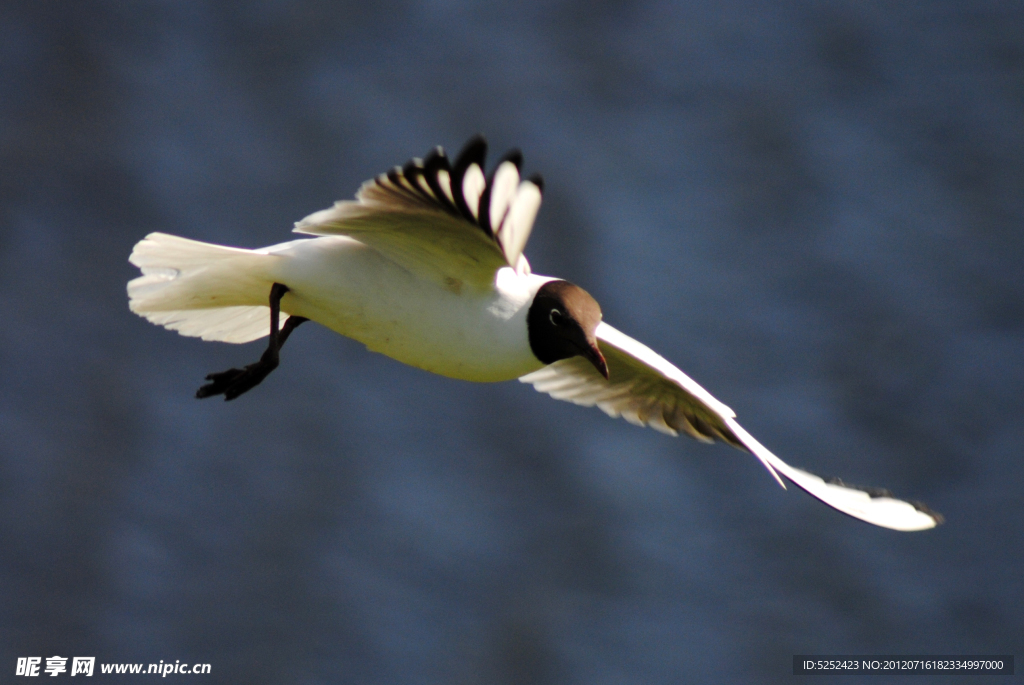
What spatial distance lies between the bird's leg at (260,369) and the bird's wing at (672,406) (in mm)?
777

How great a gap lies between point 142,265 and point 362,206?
0.73m

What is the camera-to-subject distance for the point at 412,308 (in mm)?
2617

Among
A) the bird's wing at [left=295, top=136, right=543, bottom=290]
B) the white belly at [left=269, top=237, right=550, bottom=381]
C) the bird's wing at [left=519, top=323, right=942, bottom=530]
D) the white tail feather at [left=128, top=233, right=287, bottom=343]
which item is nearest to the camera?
the bird's wing at [left=295, top=136, right=543, bottom=290]

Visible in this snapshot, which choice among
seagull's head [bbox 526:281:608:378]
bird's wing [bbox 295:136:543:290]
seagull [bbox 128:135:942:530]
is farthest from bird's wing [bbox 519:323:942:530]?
bird's wing [bbox 295:136:543:290]

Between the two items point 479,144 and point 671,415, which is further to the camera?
point 671,415

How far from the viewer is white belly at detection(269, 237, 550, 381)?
2613 millimetres

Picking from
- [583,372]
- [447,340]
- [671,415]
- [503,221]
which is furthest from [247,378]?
[671,415]

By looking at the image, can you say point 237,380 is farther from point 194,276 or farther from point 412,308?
point 412,308

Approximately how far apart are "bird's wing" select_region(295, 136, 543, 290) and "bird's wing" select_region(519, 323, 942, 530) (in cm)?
54

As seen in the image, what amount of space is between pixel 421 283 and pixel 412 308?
6 cm

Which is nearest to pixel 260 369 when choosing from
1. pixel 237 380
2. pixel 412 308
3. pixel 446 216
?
pixel 237 380

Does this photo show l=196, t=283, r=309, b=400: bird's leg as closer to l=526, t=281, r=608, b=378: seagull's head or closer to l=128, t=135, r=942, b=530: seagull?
l=128, t=135, r=942, b=530: seagull

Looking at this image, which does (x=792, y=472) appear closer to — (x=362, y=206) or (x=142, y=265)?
(x=362, y=206)

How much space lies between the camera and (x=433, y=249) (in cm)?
254
